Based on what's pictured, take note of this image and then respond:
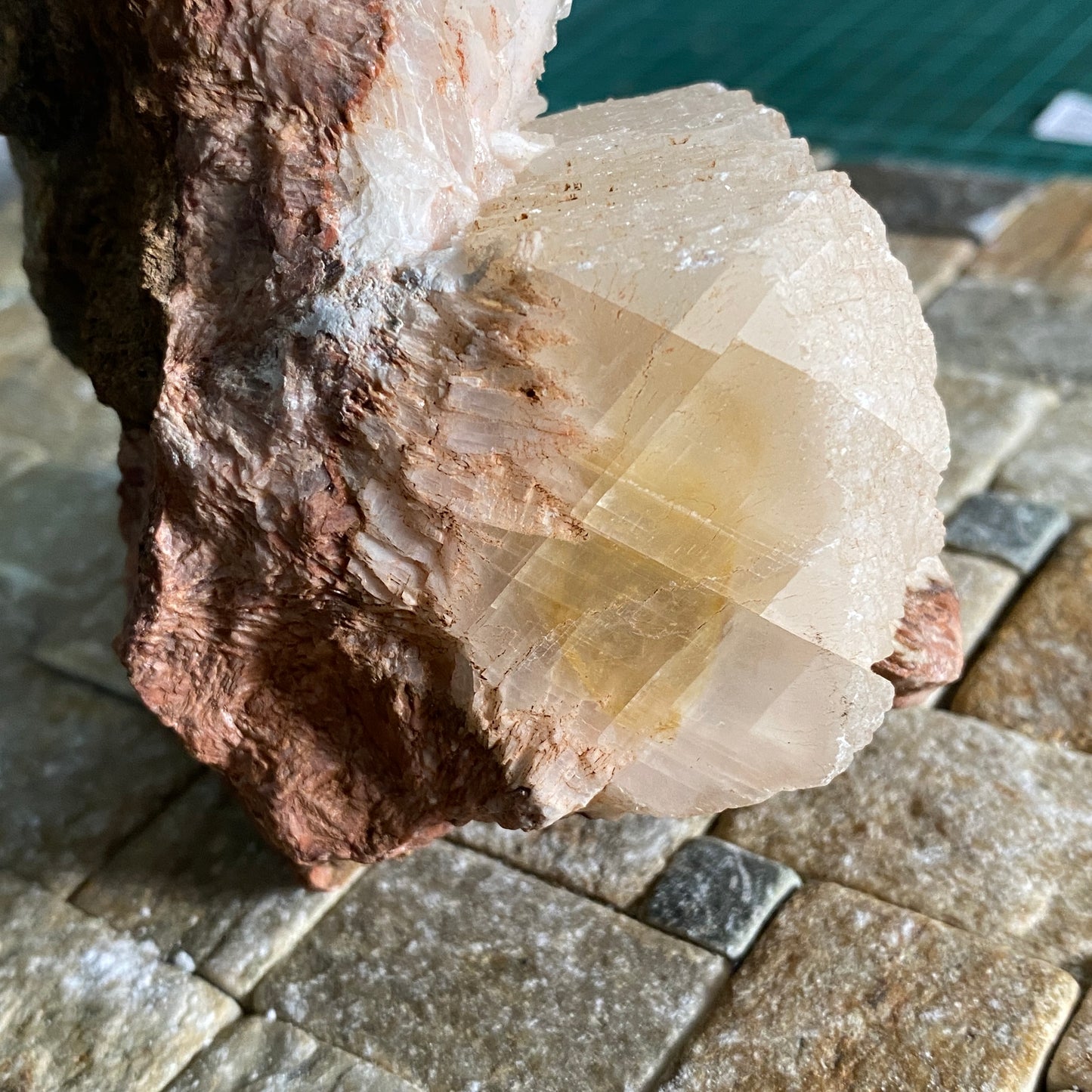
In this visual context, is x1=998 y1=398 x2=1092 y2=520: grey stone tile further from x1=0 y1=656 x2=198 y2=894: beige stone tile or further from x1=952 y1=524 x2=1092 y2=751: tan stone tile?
x1=0 y1=656 x2=198 y2=894: beige stone tile

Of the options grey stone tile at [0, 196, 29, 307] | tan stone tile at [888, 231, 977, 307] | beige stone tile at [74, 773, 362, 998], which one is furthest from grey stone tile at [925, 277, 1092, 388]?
grey stone tile at [0, 196, 29, 307]

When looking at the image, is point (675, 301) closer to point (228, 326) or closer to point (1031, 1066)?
point (228, 326)

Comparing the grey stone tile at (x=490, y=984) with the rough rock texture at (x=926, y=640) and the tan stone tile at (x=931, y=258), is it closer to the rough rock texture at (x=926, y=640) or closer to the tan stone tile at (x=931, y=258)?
the rough rock texture at (x=926, y=640)

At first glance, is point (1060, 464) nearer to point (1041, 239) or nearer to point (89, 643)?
point (1041, 239)

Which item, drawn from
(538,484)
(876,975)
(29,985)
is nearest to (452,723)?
(538,484)

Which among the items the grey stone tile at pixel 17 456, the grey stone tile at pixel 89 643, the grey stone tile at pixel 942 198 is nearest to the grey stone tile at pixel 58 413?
the grey stone tile at pixel 17 456

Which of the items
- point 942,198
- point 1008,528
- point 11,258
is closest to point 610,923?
point 1008,528

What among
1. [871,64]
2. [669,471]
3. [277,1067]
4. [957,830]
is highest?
[669,471]
